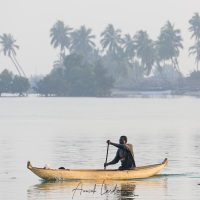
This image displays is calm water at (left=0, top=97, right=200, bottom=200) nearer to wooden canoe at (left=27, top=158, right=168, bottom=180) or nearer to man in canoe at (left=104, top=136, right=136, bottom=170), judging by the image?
wooden canoe at (left=27, top=158, right=168, bottom=180)

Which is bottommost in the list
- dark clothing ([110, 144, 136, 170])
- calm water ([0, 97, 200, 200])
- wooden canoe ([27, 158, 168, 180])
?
calm water ([0, 97, 200, 200])

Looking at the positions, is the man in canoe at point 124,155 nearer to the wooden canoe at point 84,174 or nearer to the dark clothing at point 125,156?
the dark clothing at point 125,156

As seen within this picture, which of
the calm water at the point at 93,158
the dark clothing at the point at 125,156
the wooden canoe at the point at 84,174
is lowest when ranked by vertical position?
the calm water at the point at 93,158

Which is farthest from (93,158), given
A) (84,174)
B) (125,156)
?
(84,174)

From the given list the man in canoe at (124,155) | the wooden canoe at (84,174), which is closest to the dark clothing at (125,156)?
the man in canoe at (124,155)

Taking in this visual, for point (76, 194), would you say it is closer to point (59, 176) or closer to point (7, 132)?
point (59, 176)

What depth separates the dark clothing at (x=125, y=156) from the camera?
36375 mm

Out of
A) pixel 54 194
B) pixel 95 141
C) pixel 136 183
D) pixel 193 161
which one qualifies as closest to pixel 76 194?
pixel 54 194

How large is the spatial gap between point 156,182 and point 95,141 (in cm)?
2860

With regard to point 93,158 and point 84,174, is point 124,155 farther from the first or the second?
point 93,158

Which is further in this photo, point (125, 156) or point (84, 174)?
point (125, 156)

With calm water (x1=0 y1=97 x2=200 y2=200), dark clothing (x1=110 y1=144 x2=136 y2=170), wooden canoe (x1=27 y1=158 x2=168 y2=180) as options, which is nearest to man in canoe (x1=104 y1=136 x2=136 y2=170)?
dark clothing (x1=110 y1=144 x2=136 y2=170)

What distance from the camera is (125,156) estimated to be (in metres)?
36.8

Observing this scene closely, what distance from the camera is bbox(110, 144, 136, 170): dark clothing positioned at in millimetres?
36375
